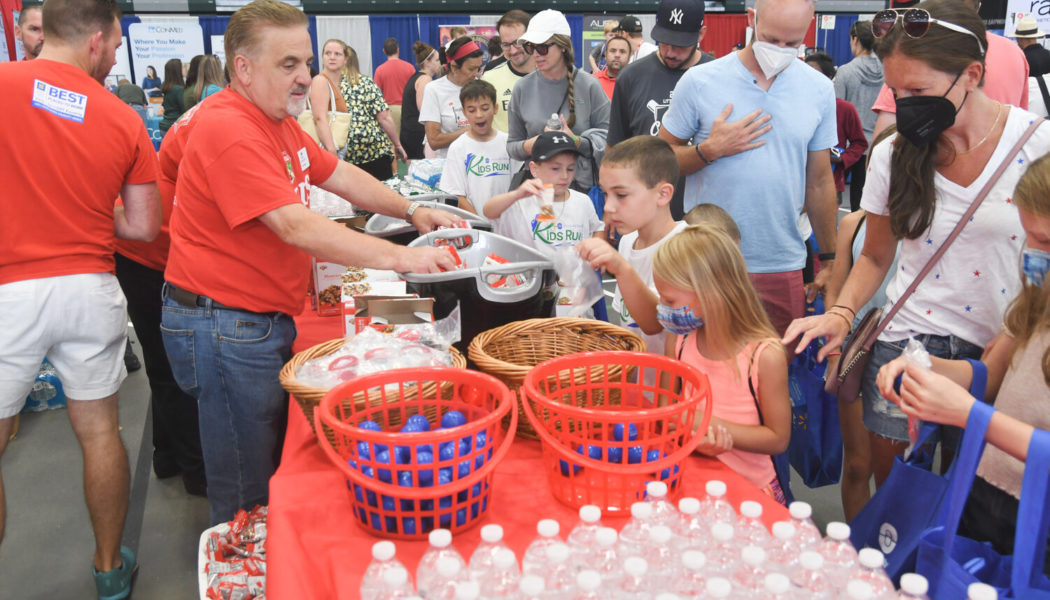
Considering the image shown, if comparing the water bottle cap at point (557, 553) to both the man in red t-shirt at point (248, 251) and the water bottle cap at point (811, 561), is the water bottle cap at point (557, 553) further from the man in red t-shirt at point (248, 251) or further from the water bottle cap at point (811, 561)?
the man in red t-shirt at point (248, 251)

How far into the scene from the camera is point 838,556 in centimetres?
118

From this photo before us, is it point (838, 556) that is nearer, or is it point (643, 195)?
point (838, 556)

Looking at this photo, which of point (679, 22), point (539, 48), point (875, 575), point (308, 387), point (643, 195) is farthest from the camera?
point (539, 48)

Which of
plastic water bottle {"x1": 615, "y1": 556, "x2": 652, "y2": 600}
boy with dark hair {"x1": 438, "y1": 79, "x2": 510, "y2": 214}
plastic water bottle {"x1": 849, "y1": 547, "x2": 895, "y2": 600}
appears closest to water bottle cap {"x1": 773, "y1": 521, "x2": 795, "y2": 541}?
plastic water bottle {"x1": 849, "y1": 547, "x2": 895, "y2": 600}

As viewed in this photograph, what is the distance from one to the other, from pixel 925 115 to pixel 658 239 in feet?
2.96

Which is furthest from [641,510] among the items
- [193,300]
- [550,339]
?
[193,300]

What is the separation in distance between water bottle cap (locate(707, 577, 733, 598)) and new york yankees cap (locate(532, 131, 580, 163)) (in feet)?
7.87

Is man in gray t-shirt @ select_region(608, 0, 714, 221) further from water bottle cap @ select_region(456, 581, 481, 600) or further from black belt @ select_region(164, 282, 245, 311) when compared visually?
water bottle cap @ select_region(456, 581, 481, 600)

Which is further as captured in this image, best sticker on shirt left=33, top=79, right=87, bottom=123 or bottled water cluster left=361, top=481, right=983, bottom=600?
best sticker on shirt left=33, top=79, right=87, bottom=123

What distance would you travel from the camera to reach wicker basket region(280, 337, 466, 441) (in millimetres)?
1695

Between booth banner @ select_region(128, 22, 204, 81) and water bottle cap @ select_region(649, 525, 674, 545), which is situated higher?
booth banner @ select_region(128, 22, 204, 81)

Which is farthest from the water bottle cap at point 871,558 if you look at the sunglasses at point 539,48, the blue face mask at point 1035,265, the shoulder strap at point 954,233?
the sunglasses at point 539,48

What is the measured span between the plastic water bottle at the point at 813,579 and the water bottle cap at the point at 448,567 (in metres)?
0.49

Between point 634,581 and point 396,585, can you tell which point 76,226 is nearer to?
point 396,585
